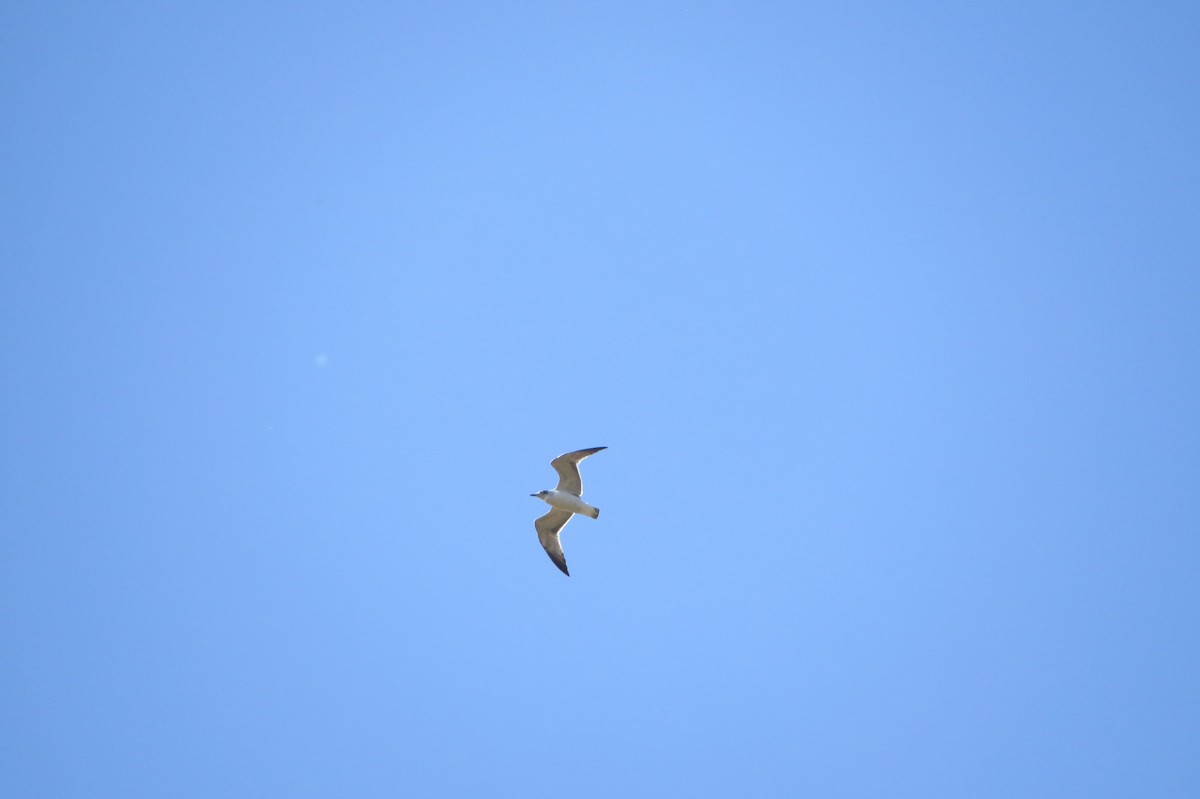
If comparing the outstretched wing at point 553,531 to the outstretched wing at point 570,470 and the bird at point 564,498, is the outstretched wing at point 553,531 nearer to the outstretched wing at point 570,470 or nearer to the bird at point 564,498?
the bird at point 564,498

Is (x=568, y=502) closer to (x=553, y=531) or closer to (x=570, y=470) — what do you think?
(x=570, y=470)

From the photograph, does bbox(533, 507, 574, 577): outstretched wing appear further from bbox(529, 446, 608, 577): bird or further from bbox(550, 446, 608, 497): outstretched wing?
bbox(550, 446, 608, 497): outstretched wing

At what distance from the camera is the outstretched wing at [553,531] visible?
73.6ft

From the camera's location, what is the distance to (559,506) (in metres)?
22.0

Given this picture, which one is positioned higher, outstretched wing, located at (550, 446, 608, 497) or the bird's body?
outstretched wing, located at (550, 446, 608, 497)

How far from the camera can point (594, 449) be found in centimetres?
2230

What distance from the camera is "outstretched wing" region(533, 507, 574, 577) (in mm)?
22438

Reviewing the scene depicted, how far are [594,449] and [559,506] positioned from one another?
1.38 m

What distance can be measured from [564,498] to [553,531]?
3.85 ft

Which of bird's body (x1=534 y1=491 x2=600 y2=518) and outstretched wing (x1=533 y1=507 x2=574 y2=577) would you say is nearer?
bird's body (x1=534 y1=491 x2=600 y2=518)

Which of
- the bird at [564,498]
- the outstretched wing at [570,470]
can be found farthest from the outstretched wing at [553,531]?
the outstretched wing at [570,470]

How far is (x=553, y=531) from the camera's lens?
74.3 feet

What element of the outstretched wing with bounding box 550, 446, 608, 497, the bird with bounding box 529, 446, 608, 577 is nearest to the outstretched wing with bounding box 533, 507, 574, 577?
the bird with bounding box 529, 446, 608, 577

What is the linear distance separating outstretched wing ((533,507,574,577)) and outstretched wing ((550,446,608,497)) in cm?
58
